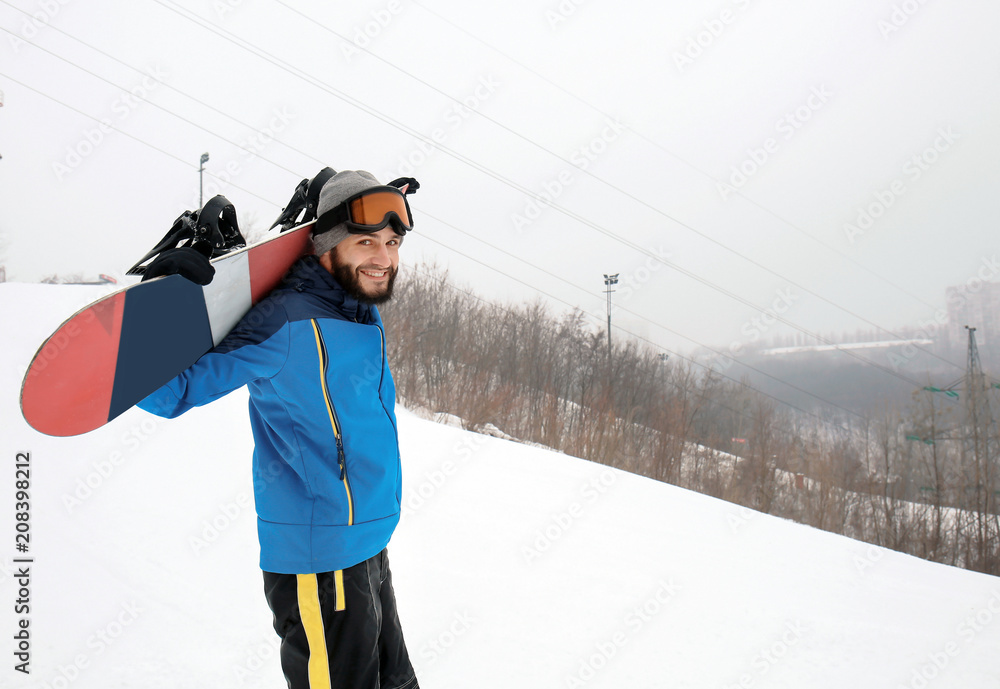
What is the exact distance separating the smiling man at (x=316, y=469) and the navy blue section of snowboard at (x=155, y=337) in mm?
83

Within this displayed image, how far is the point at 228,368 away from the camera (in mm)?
1278

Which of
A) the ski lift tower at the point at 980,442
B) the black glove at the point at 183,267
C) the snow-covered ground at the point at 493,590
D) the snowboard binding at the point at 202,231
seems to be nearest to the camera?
the black glove at the point at 183,267

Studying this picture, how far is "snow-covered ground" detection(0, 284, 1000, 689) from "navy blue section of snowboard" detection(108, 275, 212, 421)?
152 cm

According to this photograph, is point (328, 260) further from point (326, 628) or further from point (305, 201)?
point (326, 628)

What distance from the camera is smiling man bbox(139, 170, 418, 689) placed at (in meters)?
1.38

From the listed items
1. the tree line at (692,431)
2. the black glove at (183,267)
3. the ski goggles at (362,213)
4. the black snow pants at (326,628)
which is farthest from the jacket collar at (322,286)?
the tree line at (692,431)

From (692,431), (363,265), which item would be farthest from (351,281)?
(692,431)

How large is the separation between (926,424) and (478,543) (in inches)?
887

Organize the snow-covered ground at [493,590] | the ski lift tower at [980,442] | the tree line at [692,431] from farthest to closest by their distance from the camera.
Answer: the ski lift tower at [980,442]
the tree line at [692,431]
the snow-covered ground at [493,590]

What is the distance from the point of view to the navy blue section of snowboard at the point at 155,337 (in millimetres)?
1127

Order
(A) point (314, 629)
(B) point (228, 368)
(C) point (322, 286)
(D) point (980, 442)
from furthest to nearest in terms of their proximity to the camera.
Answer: (D) point (980, 442), (C) point (322, 286), (A) point (314, 629), (B) point (228, 368)

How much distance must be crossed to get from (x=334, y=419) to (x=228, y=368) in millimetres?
290

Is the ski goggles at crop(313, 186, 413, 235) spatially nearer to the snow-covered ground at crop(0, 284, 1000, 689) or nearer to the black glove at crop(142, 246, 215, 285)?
the black glove at crop(142, 246, 215, 285)

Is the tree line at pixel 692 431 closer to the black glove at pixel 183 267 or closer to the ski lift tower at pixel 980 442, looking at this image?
the ski lift tower at pixel 980 442
